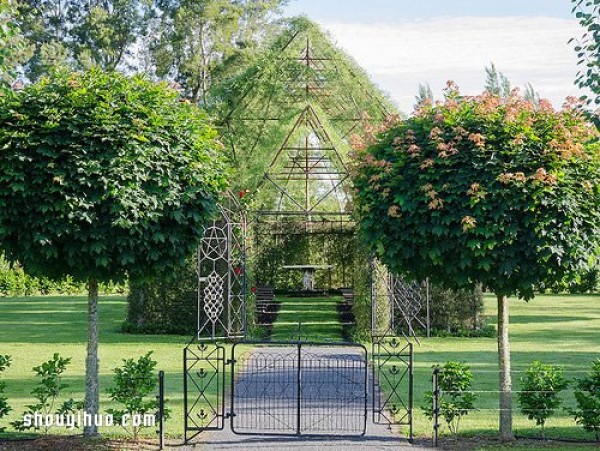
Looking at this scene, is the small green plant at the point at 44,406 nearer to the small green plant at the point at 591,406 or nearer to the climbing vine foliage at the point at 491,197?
the climbing vine foliage at the point at 491,197

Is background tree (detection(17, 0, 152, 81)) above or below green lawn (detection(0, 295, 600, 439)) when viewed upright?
above

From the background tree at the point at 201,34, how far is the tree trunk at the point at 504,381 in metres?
32.3

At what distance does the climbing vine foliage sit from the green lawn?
6.89ft

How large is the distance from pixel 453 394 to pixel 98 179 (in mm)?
4541

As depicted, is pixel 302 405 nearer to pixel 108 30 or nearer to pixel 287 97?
pixel 287 97

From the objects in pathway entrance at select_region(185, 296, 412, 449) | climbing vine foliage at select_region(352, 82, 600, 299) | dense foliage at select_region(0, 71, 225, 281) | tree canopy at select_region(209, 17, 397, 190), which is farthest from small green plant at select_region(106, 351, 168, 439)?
tree canopy at select_region(209, 17, 397, 190)

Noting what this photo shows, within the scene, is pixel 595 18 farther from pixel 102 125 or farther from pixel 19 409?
pixel 19 409

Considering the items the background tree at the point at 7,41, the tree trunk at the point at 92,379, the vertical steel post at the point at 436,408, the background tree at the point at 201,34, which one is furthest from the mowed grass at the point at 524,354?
the background tree at the point at 201,34

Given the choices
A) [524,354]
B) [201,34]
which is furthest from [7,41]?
[201,34]

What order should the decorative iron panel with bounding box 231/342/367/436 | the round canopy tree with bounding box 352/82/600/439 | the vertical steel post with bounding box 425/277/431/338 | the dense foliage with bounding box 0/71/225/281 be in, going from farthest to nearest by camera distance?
1. the vertical steel post with bounding box 425/277/431/338
2. the decorative iron panel with bounding box 231/342/367/436
3. the round canopy tree with bounding box 352/82/600/439
4. the dense foliage with bounding box 0/71/225/281

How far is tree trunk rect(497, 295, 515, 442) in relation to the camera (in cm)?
1022

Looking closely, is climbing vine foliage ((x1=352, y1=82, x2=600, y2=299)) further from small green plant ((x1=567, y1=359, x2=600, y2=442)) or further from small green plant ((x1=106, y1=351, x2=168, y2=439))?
small green plant ((x1=106, y1=351, x2=168, y2=439))

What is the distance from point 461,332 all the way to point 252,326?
5168mm

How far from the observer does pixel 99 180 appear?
9156mm
